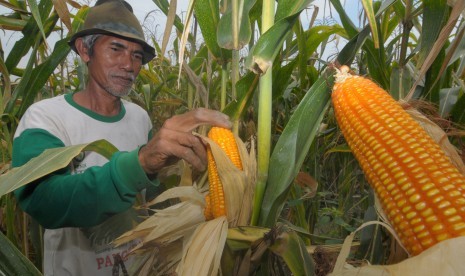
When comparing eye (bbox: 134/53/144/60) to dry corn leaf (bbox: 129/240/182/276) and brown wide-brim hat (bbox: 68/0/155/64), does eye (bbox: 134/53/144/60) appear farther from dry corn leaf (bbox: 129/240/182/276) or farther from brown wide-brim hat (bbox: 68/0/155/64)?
dry corn leaf (bbox: 129/240/182/276)

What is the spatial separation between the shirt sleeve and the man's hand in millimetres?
68

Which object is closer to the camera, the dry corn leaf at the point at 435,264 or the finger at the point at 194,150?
the dry corn leaf at the point at 435,264

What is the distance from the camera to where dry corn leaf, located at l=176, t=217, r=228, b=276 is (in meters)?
0.91

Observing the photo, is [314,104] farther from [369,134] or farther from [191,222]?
[191,222]

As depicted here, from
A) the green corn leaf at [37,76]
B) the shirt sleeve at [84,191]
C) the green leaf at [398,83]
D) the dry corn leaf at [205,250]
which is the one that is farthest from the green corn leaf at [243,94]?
the green corn leaf at [37,76]

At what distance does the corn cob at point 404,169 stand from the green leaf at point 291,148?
147mm

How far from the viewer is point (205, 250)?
3.07ft

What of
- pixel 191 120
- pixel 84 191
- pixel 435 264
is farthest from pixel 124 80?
pixel 435 264

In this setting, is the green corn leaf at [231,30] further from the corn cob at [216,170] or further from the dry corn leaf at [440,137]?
the dry corn leaf at [440,137]

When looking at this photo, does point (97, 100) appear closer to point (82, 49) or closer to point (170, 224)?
point (82, 49)

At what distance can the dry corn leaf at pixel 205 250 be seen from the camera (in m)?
0.91

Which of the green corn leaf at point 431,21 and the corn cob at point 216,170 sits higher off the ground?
the green corn leaf at point 431,21

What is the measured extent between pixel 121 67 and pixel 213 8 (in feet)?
2.36

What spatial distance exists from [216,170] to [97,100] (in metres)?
1.04
